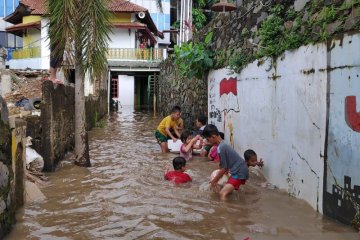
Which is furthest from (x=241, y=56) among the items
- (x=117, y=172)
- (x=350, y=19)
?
(x=350, y=19)

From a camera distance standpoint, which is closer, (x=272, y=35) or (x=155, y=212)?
(x=155, y=212)

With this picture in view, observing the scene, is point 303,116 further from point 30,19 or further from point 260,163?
point 30,19

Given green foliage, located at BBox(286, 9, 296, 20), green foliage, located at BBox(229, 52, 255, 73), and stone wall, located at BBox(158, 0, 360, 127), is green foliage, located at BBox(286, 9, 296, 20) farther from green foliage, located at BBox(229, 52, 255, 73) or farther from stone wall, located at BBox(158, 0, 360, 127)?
green foliage, located at BBox(229, 52, 255, 73)

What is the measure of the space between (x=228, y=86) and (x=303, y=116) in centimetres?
411

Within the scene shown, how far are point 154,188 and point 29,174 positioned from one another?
2.12 metres

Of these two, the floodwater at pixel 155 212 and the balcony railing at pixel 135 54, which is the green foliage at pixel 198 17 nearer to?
the balcony railing at pixel 135 54

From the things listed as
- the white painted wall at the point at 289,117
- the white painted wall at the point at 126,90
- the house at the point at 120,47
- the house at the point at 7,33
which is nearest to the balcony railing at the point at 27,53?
the house at the point at 120,47

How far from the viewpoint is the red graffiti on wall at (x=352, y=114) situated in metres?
4.64

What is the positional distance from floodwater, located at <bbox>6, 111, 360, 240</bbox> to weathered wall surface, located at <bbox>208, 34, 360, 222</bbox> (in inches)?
17.7

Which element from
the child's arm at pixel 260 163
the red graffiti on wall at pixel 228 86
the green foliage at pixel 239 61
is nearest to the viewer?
the child's arm at pixel 260 163

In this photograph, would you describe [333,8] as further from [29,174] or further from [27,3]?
[27,3]

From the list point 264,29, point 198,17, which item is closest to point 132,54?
point 198,17

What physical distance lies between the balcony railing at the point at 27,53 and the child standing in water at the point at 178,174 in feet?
81.6

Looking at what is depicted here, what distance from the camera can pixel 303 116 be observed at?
604 cm
